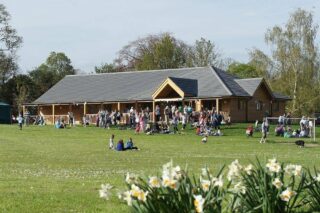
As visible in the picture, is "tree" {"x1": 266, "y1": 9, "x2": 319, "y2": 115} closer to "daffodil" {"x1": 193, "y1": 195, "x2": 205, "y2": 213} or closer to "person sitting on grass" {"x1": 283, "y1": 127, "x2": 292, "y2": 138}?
"person sitting on grass" {"x1": 283, "y1": 127, "x2": 292, "y2": 138}

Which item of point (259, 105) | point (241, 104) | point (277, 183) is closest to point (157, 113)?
point (241, 104)

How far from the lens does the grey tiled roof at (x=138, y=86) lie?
58.8 meters

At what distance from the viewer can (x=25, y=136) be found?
43812 millimetres

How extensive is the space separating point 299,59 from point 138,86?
21.1m

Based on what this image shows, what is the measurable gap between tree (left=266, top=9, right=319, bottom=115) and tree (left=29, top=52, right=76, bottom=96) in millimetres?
40436

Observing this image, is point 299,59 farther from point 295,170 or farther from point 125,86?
point 295,170

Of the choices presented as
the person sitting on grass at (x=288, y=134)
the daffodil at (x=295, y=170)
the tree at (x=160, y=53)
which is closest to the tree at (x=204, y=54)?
the tree at (x=160, y=53)

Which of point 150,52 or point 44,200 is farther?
point 150,52

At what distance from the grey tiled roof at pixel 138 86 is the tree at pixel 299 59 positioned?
11784mm

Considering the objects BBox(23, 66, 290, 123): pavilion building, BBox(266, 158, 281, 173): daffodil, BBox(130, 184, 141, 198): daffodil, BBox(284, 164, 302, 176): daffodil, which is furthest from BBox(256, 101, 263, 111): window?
BBox(130, 184, 141, 198): daffodil

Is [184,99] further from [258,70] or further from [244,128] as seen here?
[258,70]

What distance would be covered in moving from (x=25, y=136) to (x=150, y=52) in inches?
2342

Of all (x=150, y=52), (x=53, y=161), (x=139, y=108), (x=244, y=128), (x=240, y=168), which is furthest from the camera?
(x=150, y=52)

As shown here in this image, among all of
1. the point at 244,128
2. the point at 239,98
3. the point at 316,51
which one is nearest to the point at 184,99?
the point at 239,98
